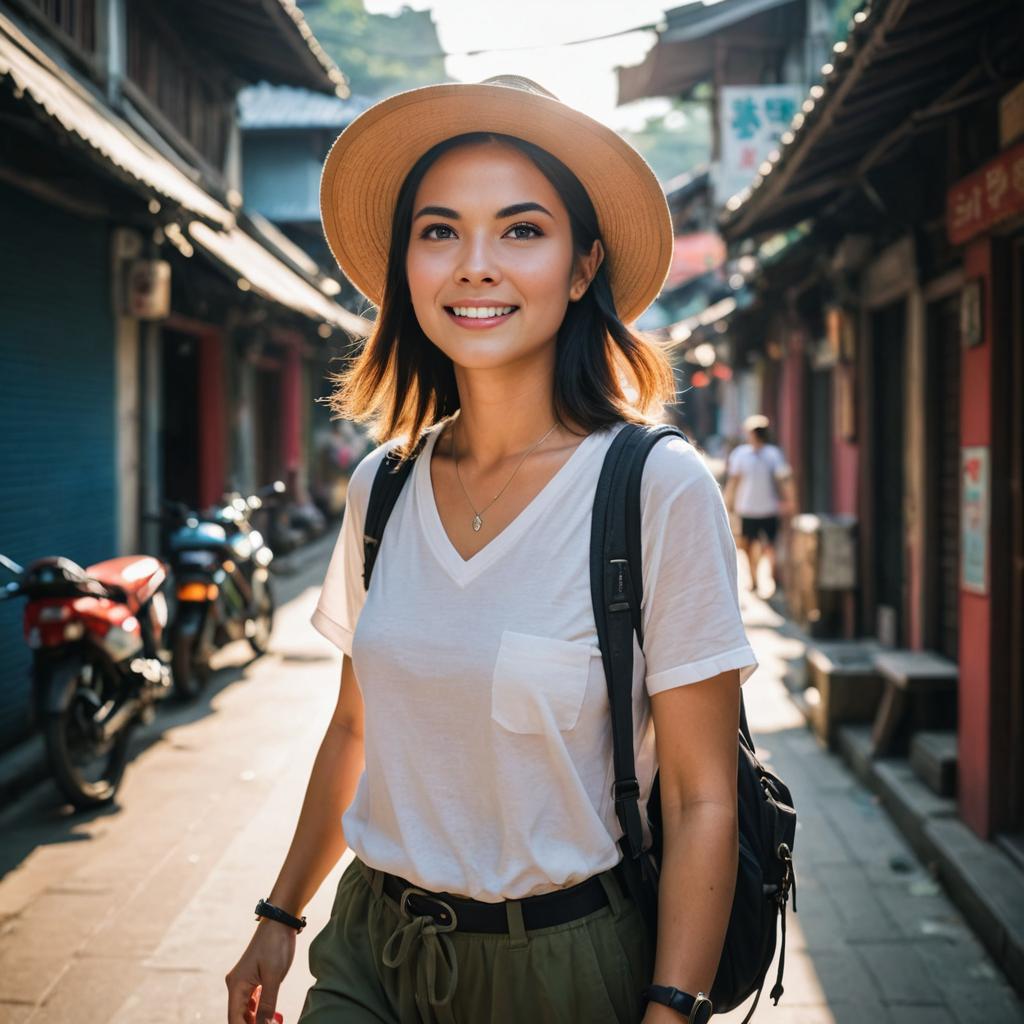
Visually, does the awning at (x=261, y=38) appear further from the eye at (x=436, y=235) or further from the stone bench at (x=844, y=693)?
the eye at (x=436, y=235)

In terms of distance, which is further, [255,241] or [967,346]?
[255,241]

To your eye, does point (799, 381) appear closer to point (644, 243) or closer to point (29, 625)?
point (29, 625)

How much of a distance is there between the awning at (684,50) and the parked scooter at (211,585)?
27.7 feet

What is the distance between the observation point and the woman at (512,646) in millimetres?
1786

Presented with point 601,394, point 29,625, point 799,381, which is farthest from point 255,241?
point 601,394

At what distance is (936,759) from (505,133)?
4608mm

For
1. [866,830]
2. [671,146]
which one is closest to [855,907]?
[866,830]

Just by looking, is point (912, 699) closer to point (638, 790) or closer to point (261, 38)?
point (638, 790)

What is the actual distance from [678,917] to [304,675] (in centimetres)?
774

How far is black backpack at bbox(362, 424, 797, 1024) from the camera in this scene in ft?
5.88

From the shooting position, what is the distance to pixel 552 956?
71.1 inches

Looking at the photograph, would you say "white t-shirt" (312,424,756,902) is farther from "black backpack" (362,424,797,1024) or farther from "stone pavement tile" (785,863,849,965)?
"stone pavement tile" (785,863,849,965)

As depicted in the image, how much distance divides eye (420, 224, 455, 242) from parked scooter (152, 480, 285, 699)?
20.7 feet

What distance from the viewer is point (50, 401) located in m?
7.42
